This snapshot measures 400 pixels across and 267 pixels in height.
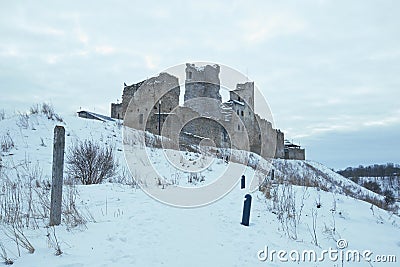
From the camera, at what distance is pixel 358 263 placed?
14.0 feet

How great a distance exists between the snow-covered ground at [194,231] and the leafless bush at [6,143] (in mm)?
1025

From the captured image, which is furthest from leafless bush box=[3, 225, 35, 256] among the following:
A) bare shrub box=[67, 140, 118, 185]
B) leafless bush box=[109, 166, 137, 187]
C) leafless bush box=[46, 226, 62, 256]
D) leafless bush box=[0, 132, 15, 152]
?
leafless bush box=[0, 132, 15, 152]

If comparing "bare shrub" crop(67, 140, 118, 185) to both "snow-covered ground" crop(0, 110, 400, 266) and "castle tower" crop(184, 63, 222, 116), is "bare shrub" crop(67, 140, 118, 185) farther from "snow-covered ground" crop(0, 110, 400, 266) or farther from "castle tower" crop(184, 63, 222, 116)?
"castle tower" crop(184, 63, 222, 116)

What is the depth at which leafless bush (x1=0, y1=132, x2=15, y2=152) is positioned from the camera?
34.3ft

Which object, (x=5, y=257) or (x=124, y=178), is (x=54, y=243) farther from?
(x=124, y=178)

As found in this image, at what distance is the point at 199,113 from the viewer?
36.4 meters

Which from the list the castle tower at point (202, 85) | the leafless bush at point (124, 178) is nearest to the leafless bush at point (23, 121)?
the leafless bush at point (124, 178)

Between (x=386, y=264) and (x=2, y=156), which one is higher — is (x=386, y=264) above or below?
below

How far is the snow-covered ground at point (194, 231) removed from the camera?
11.7 ft

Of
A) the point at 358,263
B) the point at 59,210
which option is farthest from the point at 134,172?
the point at 358,263

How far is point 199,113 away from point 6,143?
2662 centimetres

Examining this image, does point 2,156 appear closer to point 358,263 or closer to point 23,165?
point 23,165

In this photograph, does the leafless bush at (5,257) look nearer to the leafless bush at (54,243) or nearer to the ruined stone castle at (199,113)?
the leafless bush at (54,243)

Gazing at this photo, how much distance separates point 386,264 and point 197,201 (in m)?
3.96
